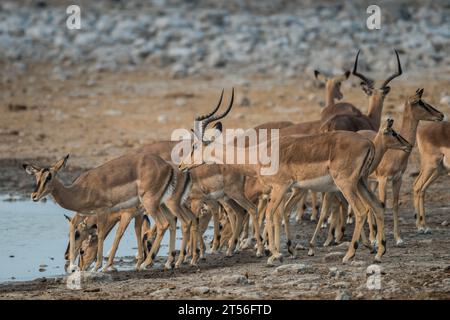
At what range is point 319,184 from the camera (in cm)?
1108

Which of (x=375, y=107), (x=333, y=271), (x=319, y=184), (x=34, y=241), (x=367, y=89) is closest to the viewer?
(x=333, y=271)

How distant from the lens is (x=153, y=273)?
1086 centimetres

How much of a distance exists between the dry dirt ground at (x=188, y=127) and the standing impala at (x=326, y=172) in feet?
1.20

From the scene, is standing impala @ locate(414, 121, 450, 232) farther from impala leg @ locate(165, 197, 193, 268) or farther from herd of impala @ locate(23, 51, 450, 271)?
impala leg @ locate(165, 197, 193, 268)

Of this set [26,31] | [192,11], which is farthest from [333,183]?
[192,11]

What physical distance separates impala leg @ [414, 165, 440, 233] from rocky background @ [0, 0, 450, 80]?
1025cm

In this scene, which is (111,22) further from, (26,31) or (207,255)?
(207,255)

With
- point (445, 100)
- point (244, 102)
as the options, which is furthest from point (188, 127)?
point (445, 100)

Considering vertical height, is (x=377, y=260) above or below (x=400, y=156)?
below

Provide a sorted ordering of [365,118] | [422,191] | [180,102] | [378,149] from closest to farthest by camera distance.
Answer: [378,149] → [422,191] → [365,118] → [180,102]

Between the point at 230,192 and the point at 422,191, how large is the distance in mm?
2275

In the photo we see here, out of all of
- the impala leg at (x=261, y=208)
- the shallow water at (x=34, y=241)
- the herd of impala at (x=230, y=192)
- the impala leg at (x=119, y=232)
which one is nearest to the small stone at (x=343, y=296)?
the herd of impala at (x=230, y=192)

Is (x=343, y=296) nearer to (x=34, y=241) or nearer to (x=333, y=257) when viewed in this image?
(x=333, y=257)

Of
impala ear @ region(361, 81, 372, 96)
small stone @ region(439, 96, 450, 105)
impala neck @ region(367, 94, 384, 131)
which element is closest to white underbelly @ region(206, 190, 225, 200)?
impala neck @ region(367, 94, 384, 131)
